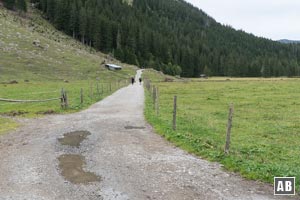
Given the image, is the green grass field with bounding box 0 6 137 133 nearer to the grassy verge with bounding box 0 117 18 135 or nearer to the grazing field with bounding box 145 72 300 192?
the grassy verge with bounding box 0 117 18 135

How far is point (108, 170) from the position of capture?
10.9 meters

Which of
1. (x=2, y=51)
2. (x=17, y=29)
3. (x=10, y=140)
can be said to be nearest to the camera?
(x=10, y=140)

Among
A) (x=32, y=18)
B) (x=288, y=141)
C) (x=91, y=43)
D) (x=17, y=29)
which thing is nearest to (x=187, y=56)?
(x=91, y=43)

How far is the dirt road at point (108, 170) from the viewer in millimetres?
8930

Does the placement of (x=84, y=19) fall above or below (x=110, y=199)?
above

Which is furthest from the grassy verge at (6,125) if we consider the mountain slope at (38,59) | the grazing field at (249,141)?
the mountain slope at (38,59)

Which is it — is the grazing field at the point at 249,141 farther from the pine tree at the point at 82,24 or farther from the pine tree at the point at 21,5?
the pine tree at the point at 21,5

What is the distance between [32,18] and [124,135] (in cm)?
14618

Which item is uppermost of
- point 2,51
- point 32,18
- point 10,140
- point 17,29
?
point 32,18

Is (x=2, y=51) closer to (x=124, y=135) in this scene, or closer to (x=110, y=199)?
(x=124, y=135)

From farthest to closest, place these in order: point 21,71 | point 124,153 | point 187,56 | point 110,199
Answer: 1. point 187,56
2. point 21,71
3. point 124,153
4. point 110,199

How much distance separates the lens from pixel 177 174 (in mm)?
10555

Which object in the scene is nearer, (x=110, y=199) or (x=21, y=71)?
(x=110, y=199)

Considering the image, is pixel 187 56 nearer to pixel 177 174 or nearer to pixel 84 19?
pixel 84 19
